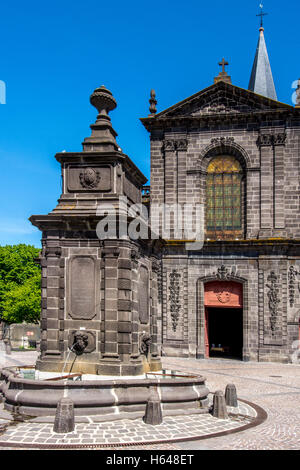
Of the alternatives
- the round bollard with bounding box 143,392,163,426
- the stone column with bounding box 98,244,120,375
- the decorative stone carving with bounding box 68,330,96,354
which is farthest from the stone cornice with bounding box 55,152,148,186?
the round bollard with bounding box 143,392,163,426

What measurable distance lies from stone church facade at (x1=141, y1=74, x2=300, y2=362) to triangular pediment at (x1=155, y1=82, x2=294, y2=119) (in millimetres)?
54

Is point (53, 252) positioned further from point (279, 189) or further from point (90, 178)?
point (279, 189)

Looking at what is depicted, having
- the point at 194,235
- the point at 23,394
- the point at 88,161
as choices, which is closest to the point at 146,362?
the point at 23,394

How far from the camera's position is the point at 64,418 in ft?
30.2

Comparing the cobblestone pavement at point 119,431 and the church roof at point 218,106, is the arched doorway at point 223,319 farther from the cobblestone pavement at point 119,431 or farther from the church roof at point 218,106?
the cobblestone pavement at point 119,431

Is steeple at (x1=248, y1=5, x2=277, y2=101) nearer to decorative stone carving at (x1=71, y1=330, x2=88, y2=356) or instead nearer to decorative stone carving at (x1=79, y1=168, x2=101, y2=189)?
decorative stone carving at (x1=79, y1=168, x2=101, y2=189)

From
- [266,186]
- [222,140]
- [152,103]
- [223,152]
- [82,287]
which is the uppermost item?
[152,103]

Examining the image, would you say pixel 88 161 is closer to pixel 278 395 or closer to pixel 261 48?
pixel 278 395

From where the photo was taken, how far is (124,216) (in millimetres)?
12398

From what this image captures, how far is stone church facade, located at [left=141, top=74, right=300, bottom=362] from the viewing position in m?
25.8

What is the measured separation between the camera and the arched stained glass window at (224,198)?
1070 inches

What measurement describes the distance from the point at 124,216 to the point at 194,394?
14.9 ft

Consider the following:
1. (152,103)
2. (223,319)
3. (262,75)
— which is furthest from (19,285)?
(262,75)

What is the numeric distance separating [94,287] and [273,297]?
50.4 feet
